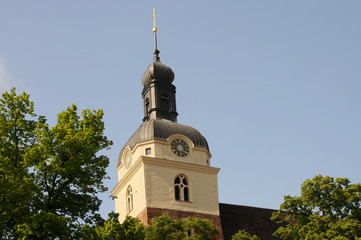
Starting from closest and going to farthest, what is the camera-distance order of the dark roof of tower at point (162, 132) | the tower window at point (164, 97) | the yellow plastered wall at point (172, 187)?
the yellow plastered wall at point (172, 187)
the dark roof of tower at point (162, 132)
the tower window at point (164, 97)

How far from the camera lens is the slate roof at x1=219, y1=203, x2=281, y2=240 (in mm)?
47719

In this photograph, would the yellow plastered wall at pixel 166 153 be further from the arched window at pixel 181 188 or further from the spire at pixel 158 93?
the spire at pixel 158 93

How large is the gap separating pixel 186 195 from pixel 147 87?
30.6ft

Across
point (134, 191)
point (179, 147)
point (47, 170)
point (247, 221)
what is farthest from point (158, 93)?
point (47, 170)

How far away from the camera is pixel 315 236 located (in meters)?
36.1

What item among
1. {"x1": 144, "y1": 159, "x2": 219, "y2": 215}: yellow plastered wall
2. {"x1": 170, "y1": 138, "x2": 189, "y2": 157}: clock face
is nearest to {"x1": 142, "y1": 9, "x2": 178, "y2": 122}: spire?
{"x1": 170, "y1": 138, "x2": 189, "y2": 157}: clock face

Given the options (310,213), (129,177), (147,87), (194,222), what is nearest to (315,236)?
(310,213)

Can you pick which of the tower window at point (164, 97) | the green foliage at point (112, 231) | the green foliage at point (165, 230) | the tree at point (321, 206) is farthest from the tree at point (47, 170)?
the tower window at point (164, 97)

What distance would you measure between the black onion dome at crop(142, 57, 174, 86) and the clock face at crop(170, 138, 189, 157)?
5840mm

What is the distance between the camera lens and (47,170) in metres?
24.1

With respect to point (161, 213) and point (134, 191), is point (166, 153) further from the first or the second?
point (161, 213)

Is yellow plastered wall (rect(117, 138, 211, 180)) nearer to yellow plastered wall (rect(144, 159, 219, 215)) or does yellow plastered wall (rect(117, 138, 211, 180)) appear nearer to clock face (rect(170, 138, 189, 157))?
clock face (rect(170, 138, 189, 157))

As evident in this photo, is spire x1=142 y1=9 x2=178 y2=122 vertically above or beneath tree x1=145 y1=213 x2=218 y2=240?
above

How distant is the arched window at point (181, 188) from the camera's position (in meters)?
46.2
